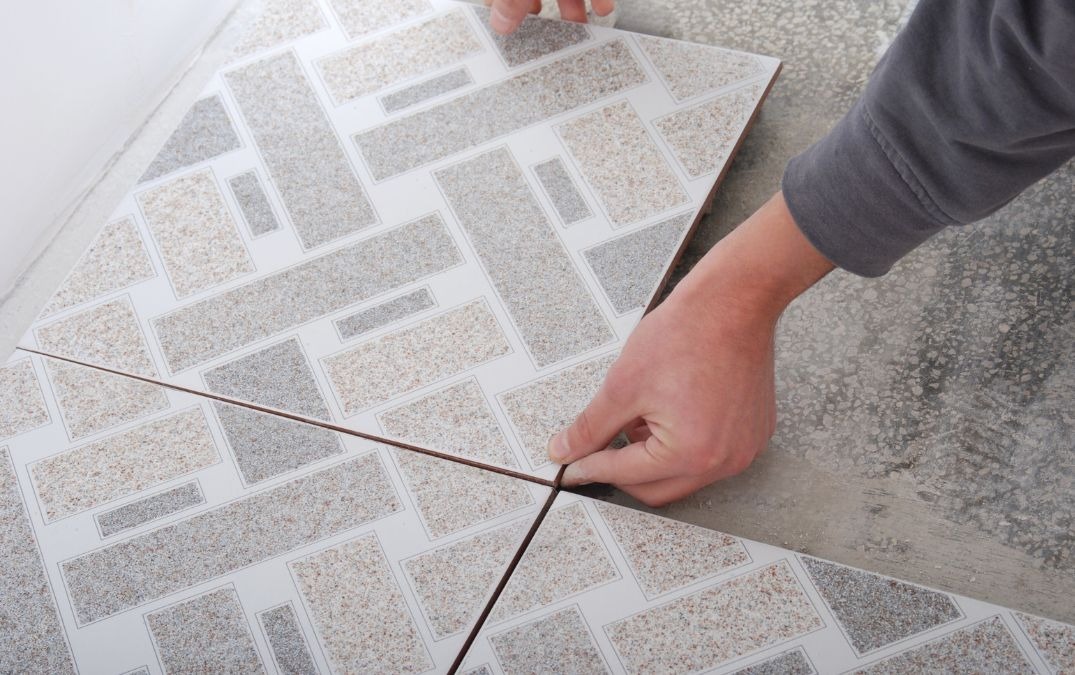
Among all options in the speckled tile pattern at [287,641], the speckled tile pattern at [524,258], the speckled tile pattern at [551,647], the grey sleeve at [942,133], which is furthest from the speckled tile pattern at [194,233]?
the grey sleeve at [942,133]

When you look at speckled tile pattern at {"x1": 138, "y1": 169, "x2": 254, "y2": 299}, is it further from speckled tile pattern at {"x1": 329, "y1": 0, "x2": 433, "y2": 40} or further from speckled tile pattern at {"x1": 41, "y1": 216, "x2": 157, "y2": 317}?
speckled tile pattern at {"x1": 329, "y1": 0, "x2": 433, "y2": 40}

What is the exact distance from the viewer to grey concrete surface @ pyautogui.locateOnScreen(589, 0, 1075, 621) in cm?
79

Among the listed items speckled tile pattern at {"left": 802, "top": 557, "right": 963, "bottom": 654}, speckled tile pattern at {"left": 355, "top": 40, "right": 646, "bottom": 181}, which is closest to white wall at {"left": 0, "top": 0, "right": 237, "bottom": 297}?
speckled tile pattern at {"left": 355, "top": 40, "right": 646, "bottom": 181}

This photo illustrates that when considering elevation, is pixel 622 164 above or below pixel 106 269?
above

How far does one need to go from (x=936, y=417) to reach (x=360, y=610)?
1.72 ft

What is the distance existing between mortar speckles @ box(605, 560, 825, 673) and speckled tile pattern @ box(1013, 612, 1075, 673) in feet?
0.52

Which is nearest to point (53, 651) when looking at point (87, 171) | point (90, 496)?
point (90, 496)

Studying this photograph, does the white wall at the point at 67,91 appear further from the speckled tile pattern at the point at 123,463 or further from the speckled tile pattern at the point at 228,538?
the speckled tile pattern at the point at 228,538

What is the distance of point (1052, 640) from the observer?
0.72 m

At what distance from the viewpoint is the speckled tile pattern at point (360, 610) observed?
0.74 m

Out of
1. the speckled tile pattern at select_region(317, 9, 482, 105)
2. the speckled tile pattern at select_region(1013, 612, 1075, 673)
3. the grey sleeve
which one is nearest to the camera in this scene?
the grey sleeve

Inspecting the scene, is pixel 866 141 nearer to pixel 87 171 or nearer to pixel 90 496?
pixel 90 496

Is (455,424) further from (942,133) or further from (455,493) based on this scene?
(942,133)

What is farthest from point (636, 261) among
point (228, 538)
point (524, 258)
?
point (228, 538)
